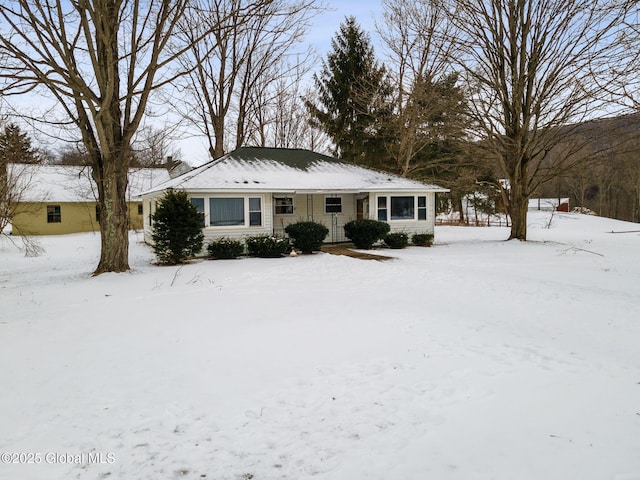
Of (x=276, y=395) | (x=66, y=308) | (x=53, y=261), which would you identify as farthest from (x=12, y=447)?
(x=53, y=261)

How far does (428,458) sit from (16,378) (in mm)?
4730

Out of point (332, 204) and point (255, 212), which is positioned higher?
point (332, 204)

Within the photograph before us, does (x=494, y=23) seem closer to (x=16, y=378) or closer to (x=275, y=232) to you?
(x=275, y=232)

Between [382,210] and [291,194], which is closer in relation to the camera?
[291,194]

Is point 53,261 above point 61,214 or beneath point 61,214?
beneath

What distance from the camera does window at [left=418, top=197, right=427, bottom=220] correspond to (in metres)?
19.7

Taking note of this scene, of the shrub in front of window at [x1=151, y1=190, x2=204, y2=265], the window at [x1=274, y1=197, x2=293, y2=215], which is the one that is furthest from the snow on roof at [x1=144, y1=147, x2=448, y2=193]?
the shrub in front of window at [x1=151, y1=190, x2=204, y2=265]

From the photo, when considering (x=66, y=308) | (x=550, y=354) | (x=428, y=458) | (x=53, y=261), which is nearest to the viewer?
(x=428, y=458)

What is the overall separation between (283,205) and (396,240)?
5369mm

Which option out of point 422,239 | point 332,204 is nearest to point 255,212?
point 332,204

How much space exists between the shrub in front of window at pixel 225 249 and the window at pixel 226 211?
122cm

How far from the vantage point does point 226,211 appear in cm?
1608

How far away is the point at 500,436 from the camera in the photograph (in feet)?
11.3

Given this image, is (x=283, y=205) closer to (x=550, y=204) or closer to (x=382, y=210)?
(x=382, y=210)
